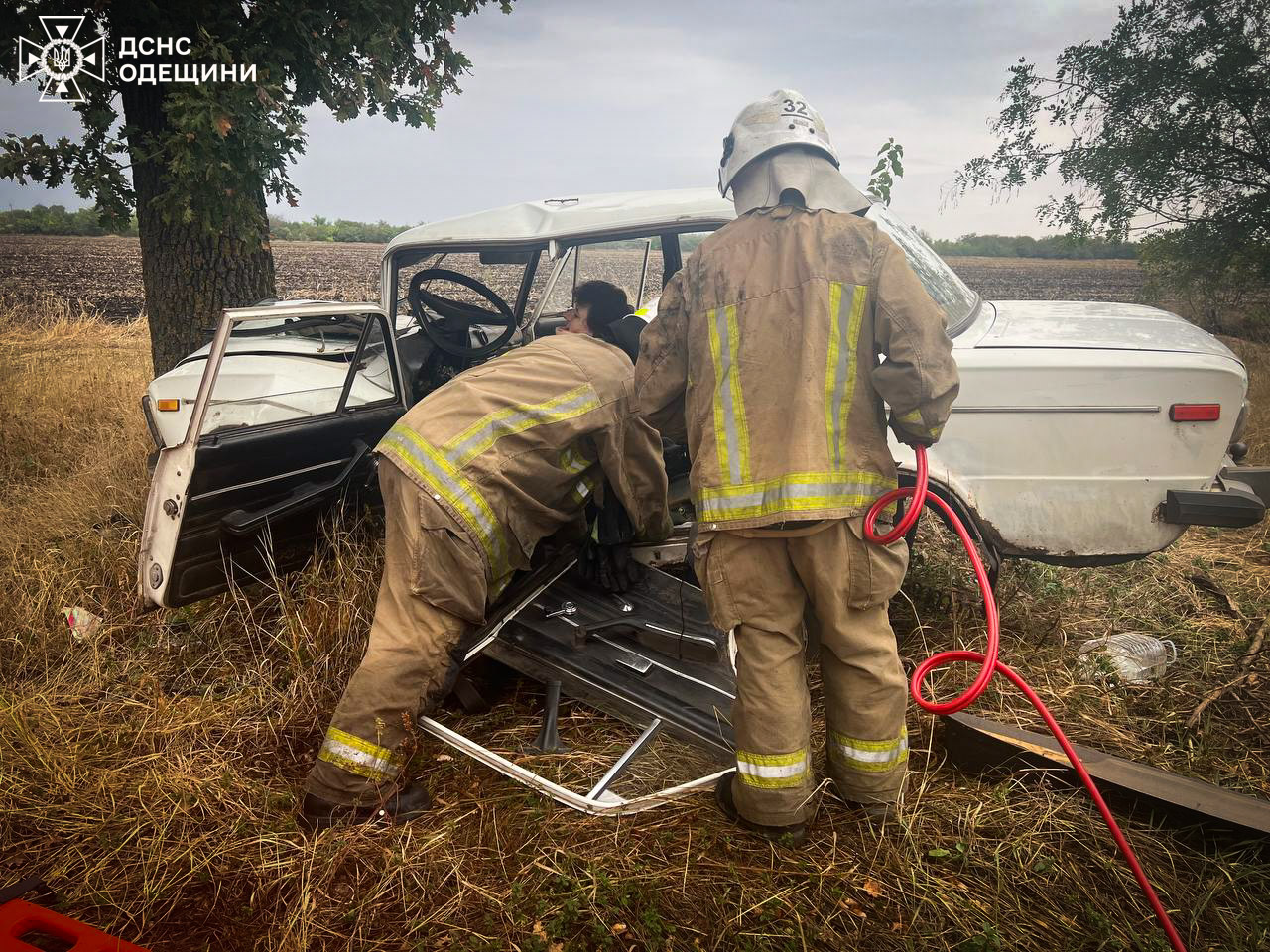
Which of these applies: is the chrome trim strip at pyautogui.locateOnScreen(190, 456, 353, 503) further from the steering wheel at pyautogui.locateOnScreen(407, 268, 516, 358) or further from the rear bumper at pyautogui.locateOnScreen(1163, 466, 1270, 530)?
the rear bumper at pyautogui.locateOnScreen(1163, 466, 1270, 530)

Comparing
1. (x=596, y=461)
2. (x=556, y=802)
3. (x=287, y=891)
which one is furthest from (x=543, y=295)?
(x=287, y=891)

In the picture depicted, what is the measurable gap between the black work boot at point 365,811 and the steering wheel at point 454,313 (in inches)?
85.9

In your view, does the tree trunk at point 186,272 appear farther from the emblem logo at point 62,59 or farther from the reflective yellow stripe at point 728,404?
the reflective yellow stripe at point 728,404

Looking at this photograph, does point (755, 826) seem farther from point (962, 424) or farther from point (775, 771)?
point (962, 424)

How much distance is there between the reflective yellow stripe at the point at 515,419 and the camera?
256 cm

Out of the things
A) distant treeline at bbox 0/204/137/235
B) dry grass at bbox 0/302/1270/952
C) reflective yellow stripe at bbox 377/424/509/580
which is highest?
distant treeline at bbox 0/204/137/235

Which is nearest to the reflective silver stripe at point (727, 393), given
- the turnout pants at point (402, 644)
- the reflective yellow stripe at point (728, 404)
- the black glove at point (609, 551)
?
the reflective yellow stripe at point (728, 404)

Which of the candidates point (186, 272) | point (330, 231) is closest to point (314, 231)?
point (330, 231)

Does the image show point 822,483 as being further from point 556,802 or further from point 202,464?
point 202,464

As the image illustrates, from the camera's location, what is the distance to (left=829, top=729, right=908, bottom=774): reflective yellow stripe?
228cm

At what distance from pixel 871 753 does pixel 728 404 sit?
1109 millimetres

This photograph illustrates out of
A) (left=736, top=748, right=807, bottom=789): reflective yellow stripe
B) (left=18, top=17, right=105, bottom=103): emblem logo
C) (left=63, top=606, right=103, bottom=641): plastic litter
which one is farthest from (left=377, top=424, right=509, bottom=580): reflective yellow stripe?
(left=18, top=17, right=105, bottom=103): emblem logo

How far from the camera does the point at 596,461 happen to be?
2.94m

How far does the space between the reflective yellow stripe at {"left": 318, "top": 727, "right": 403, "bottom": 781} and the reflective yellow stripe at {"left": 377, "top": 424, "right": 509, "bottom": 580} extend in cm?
69
